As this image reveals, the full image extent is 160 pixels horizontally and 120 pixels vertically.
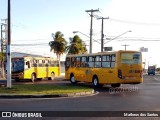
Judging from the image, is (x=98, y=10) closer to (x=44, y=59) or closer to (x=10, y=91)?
(x=44, y=59)

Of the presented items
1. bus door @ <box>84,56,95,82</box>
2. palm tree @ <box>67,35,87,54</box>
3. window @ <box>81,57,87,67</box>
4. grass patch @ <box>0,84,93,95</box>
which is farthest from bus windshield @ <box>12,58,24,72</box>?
palm tree @ <box>67,35,87,54</box>

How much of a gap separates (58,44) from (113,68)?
60756 millimetres

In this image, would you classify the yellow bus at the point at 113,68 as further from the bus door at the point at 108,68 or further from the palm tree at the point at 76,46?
the palm tree at the point at 76,46

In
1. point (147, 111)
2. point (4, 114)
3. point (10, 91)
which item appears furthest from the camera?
point (10, 91)

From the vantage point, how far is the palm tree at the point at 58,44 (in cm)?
8598

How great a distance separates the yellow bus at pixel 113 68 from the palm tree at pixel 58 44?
56.0 m

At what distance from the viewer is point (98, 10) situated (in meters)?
53.2

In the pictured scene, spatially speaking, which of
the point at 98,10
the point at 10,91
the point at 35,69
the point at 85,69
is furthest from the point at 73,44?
the point at 10,91

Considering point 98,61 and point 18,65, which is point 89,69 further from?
point 18,65

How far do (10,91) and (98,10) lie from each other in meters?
34.3

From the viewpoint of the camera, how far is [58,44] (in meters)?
86.1

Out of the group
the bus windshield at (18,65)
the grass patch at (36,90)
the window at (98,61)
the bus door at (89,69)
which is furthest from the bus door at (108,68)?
the bus windshield at (18,65)

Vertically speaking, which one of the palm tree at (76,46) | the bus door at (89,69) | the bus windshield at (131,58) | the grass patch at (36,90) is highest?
the palm tree at (76,46)

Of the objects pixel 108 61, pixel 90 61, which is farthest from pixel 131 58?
pixel 90 61
